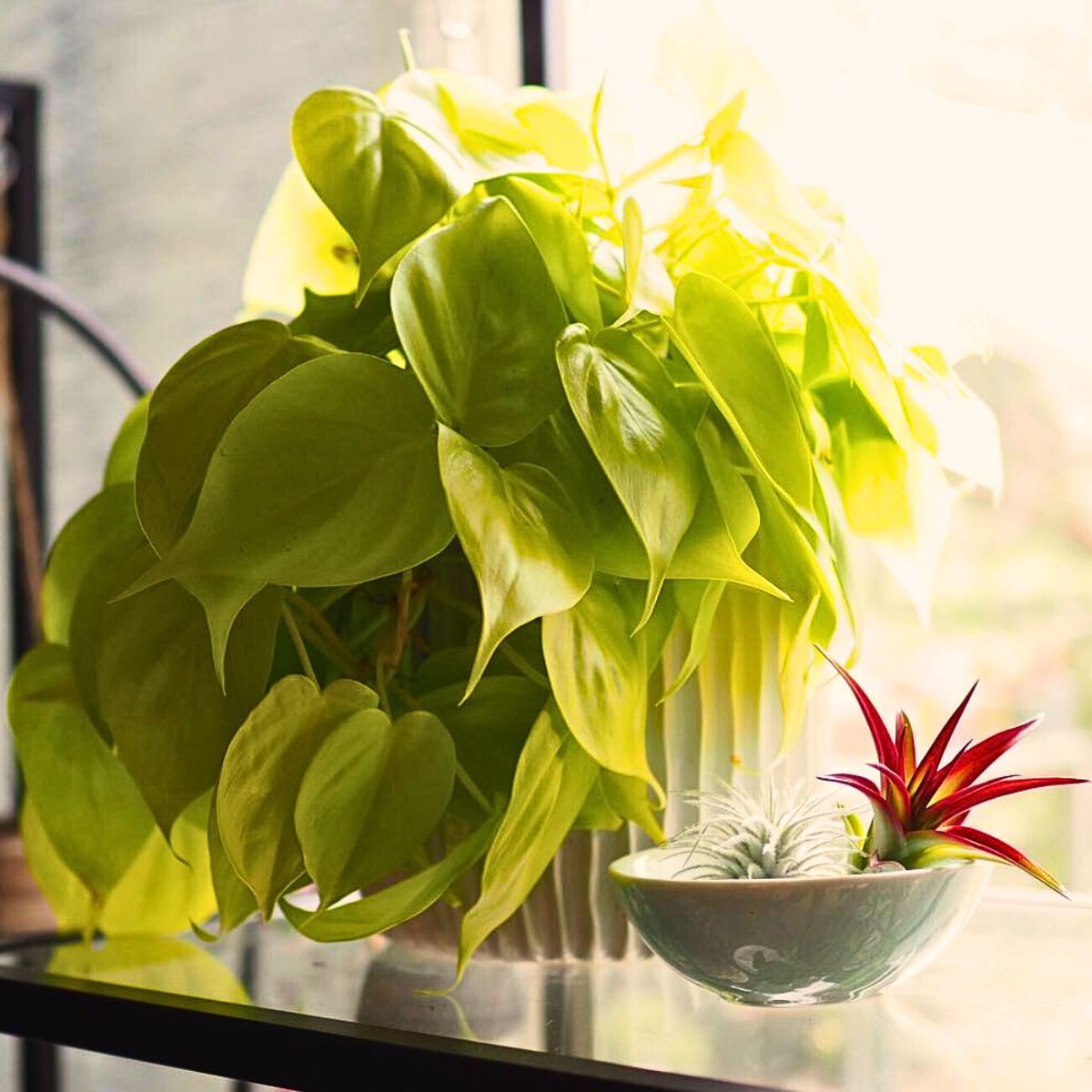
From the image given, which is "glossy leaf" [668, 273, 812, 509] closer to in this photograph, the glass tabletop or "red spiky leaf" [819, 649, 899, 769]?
"red spiky leaf" [819, 649, 899, 769]

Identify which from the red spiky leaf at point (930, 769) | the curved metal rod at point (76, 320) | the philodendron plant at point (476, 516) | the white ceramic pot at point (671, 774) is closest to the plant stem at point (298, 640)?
the philodendron plant at point (476, 516)

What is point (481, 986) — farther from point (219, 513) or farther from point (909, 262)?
point (909, 262)

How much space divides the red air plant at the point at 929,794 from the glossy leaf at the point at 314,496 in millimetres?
153

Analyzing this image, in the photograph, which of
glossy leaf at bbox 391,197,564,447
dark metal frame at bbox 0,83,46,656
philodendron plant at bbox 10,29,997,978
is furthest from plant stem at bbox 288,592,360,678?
dark metal frame at bbox 0,83,46,656

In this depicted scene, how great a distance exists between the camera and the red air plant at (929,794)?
0.48 m

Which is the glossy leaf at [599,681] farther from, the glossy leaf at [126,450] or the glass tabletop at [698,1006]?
the glossy leaf at [126,450]

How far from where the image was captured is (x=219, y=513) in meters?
0.44

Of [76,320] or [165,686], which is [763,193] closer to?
[165,686]

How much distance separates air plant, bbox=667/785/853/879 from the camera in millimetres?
485

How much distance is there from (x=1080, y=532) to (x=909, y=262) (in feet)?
2.46

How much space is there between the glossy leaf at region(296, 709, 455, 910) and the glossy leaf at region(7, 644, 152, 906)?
0.15m

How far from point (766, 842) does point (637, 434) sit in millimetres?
146

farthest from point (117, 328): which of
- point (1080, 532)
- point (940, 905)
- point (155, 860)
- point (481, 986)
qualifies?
point (940, 905)

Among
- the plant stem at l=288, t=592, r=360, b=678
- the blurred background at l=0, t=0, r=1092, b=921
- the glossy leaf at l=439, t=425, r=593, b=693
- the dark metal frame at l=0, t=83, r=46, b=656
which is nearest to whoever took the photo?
the glossy leaf at l=439, t=425, r=593, b=693
